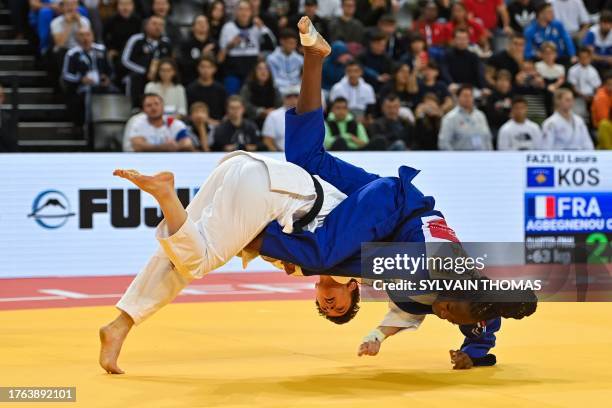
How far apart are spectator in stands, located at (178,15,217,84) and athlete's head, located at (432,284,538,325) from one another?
8801mm

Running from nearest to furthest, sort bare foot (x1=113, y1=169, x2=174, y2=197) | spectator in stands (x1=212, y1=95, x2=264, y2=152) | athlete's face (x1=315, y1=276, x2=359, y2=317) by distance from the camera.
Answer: bare foot (x1=113, y1=169, x2=174, y2=197) → athlete's face (x1=315, y1=276, x2=359, y2=317) → spectator in stands (x1=212, y1=95, x2=264, y2=152)

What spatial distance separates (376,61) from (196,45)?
2428 millimetres

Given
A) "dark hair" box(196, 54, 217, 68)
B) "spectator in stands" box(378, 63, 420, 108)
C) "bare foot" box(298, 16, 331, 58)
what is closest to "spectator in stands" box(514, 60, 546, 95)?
"spectator in stands" box(378, 63, 420, 108)

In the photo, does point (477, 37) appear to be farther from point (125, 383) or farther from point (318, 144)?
point (125, 383)

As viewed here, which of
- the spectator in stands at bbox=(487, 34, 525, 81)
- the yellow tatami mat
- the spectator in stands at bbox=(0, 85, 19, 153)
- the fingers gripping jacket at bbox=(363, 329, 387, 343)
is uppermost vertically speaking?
the spectator in stands at bbox=(487, 34, 525, 81)

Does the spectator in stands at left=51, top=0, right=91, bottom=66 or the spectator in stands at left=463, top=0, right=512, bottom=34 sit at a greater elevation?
the spectator in stands at left=463, top=0, right=512, bottom=34

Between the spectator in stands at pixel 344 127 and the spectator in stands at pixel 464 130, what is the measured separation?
95cm

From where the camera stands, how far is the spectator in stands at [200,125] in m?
12.1

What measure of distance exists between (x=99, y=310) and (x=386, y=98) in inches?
239

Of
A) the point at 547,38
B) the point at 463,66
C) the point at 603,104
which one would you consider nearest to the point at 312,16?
the point at 463,66

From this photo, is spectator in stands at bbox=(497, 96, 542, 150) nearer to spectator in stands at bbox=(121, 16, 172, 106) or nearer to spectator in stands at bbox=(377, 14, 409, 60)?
A: spectator in stands at bbox=(377, 14, 409, 60)

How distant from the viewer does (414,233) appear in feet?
16.7

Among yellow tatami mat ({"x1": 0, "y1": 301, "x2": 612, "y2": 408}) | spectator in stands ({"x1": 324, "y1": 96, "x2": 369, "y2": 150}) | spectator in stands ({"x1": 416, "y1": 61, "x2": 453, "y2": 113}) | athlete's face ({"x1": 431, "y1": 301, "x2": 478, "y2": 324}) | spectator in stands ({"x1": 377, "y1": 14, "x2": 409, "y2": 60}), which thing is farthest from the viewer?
spectator in stands ({"x1": 377, "y1": 14, "x2": 409, "y2": 60})

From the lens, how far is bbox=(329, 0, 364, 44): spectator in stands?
1460 cm
